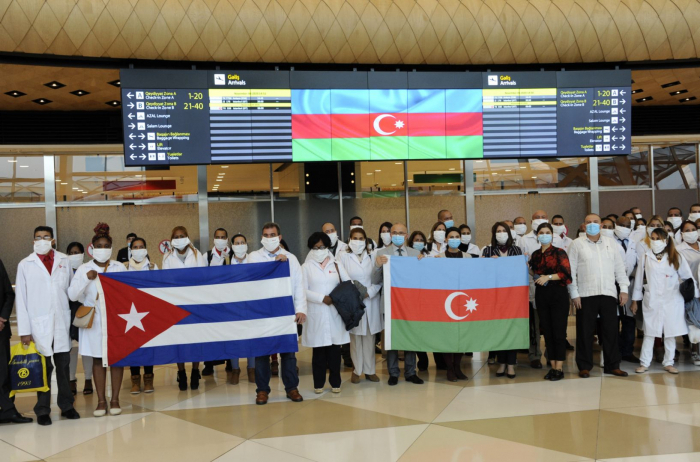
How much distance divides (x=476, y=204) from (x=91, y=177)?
22.6 ft

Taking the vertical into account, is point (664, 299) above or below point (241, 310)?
below

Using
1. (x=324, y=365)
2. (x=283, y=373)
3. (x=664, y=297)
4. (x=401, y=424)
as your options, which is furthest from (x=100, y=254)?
(x=664, y=297)

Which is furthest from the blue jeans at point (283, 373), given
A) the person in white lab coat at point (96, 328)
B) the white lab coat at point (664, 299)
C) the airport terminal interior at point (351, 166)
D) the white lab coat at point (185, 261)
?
the white lab coat at point (664, 299)

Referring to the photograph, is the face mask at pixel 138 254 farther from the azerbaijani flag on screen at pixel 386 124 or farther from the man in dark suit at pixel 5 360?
the azerbaijani flag on screen at pixel 386 124

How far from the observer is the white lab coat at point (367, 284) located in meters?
6.35

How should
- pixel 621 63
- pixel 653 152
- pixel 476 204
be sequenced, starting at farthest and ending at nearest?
pixel 653 152, pixel 476 204, pixel 621 63

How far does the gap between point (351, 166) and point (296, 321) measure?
5378 mm

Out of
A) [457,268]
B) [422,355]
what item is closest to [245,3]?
[457,268]

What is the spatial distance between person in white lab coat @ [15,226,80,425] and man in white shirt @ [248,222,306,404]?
1666mm

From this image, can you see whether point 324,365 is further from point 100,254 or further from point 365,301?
point 100,254

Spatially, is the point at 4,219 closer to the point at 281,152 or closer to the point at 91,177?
the point at 91,177

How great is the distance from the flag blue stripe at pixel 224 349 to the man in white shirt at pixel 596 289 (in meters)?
3.04

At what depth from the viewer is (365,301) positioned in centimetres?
642

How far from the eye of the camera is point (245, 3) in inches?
302
